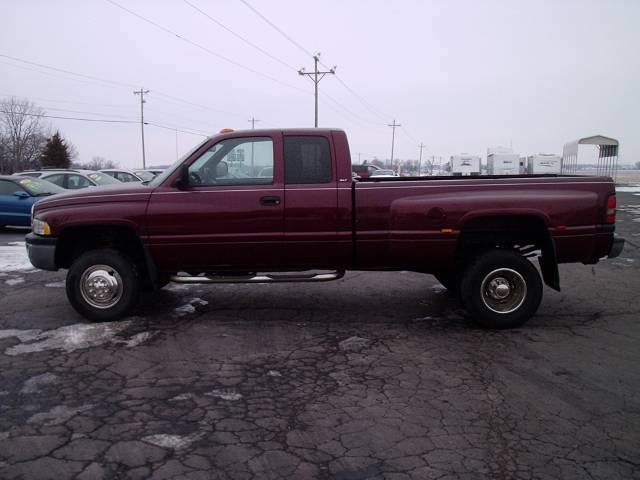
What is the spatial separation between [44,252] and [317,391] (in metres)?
3.41

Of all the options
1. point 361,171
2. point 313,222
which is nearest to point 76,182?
point 361,171

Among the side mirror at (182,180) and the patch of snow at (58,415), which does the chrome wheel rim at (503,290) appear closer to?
the side mirror at (182,180)

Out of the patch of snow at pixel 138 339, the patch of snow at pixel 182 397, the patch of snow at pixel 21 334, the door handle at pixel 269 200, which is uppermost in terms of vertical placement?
the door handle at pixel 269 200

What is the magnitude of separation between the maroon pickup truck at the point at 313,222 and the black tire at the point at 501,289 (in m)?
0.01

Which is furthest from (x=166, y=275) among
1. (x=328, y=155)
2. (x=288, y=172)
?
(x=328, y=155)

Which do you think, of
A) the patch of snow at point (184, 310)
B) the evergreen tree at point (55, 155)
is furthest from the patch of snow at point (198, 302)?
the evergreen tree at point (55, 155)

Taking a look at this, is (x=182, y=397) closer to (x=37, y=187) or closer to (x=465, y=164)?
(x=37, y=187)

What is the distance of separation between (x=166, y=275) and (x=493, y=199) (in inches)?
140

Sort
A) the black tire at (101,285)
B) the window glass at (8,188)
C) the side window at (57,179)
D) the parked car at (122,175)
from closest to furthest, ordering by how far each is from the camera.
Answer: the black tire at (101,285), the window glass at (8,188), the side window at (57,179), the parked car at (122,175)

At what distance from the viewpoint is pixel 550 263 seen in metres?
5.55

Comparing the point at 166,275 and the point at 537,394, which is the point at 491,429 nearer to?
the point at 537,394

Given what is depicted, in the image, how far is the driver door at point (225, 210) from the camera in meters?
5.49

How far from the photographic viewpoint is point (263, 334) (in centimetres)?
543

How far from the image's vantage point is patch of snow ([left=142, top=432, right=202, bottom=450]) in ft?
10.7
